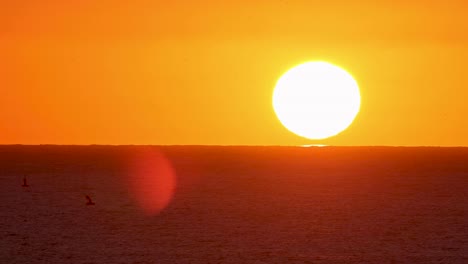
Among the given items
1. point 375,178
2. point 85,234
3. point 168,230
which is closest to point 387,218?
point 168,230

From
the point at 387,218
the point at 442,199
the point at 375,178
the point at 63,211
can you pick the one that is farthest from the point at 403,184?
the point at 63,211

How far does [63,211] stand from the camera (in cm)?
4234

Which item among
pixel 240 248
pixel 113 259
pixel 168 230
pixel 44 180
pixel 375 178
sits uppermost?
pixel 375 178

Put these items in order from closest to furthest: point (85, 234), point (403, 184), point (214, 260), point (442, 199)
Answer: point (214, 260) < point (85, 234) < point (442, 199) < point (403, 184)

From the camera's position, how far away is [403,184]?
64.8 metres

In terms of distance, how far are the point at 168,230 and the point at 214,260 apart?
7.91 m

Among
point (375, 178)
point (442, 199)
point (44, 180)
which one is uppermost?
point (375, 178)

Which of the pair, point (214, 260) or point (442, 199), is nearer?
point (214, 260)

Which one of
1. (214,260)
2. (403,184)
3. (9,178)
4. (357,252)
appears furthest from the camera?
(9,178)

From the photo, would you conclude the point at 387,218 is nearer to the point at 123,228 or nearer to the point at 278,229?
the point at 278,229

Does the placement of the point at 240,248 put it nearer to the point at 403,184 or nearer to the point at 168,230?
the point at 168,230

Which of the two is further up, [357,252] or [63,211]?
[63,211]

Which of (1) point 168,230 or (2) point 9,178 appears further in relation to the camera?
(2) point 9,178

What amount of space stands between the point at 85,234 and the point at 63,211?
8.92m
